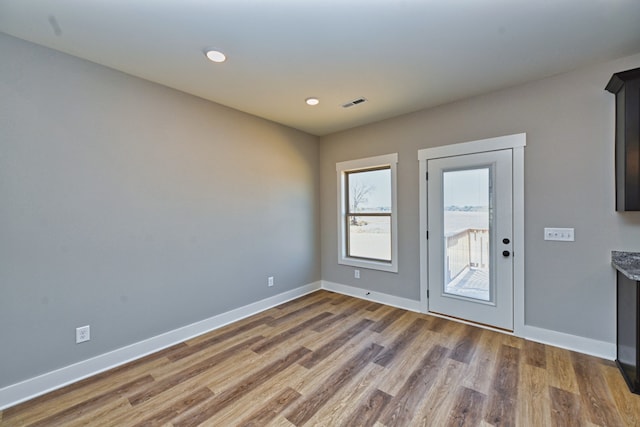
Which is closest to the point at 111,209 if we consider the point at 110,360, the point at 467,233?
the point at 110,360

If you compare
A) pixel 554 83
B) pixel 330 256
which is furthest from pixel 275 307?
pixel 554 83

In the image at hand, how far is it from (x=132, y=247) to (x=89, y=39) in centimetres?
171

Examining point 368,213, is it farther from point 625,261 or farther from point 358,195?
point 625,261

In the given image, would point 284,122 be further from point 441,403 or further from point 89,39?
point 441,403

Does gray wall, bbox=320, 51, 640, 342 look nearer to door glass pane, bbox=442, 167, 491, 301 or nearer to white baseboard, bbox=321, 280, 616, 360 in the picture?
white baseboard, bbox=321, 280, 616, 360

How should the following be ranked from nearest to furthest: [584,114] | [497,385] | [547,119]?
[497,385], [584,114], [547,119]

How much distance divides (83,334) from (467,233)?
3.91m

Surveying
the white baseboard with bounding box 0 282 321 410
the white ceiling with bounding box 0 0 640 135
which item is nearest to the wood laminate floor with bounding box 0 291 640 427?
the white baseboard with bounding box 0 282 321 410

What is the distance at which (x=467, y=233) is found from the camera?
123 inches

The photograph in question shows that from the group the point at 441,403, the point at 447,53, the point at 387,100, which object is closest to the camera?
the point at 441,403

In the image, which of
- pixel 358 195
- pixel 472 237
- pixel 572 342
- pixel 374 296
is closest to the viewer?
pixel 572 342

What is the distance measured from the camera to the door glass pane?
2.99 metres

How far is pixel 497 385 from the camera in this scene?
80.4 inches

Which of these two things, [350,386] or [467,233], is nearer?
[350,386]
